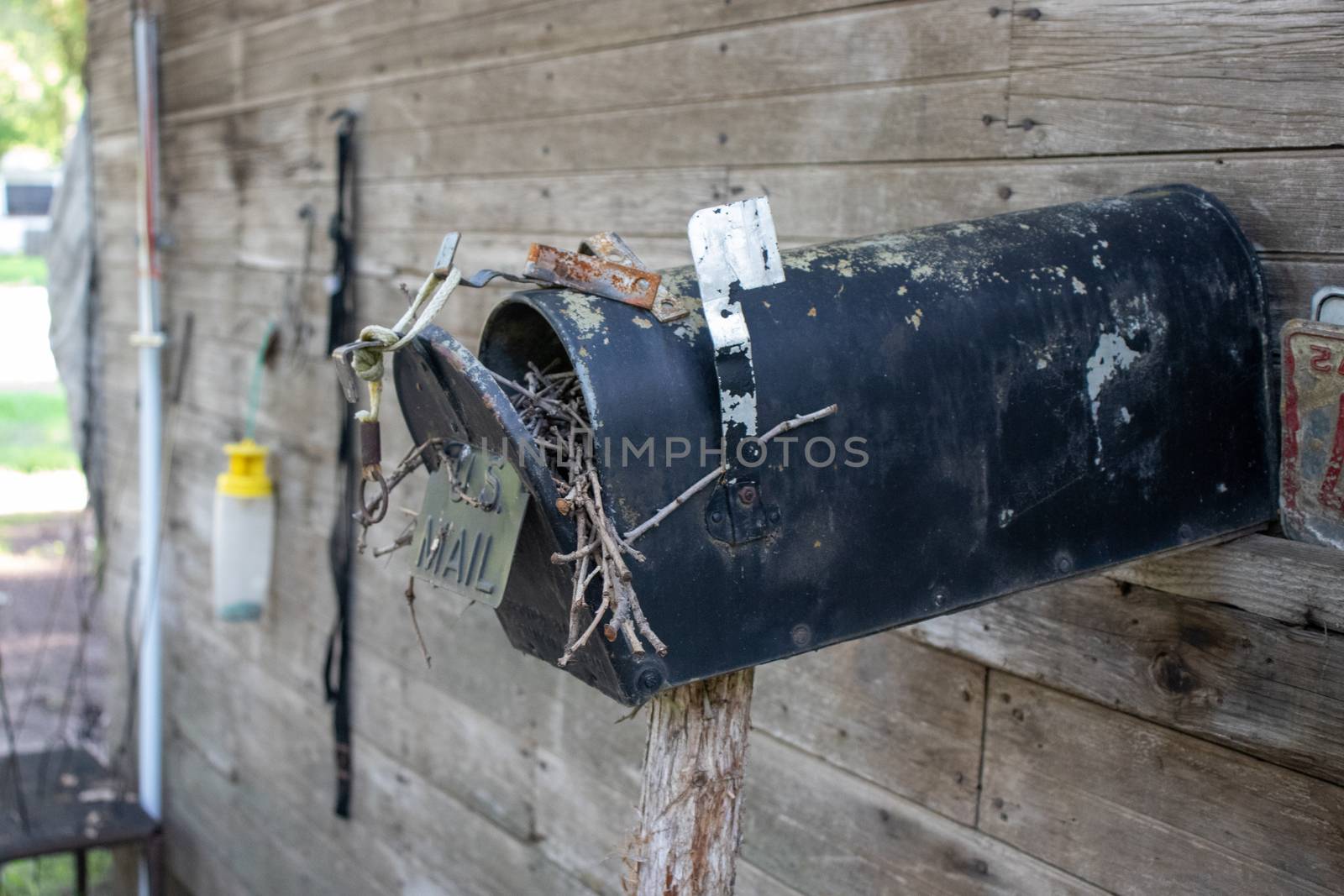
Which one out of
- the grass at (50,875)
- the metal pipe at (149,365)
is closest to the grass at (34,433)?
the grass at (50,875)

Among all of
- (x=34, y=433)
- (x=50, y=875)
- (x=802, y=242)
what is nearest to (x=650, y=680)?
(x=802, y=242)

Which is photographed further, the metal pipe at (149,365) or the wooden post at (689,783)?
the metal pipe at (149,365)

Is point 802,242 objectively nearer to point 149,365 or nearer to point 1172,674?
point 1172,674

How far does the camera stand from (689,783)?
4.37ft

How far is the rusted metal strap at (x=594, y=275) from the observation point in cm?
118

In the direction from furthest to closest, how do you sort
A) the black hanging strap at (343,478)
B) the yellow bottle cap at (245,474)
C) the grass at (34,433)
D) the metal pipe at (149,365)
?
the grass at (34,433) < the metal pipe at (149,365) < the yellow bottle cap at (245,474) < the black hanging strap at (343,478)

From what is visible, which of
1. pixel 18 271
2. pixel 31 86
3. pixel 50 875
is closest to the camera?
pixel 50 875

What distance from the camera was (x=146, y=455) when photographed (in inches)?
172

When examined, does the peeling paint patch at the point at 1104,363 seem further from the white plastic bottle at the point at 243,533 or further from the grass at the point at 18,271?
the grass at the point at 18,271

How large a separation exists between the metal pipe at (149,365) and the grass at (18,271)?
17742mm

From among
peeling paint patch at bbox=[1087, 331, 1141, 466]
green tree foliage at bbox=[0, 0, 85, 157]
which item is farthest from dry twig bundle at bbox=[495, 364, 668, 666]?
green tree foliage at bbox=[0, 0, 85, 157]

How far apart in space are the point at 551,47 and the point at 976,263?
1582 millimetres

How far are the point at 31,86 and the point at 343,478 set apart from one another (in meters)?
22.9

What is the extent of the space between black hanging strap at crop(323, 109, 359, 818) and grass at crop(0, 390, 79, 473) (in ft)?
27.1
